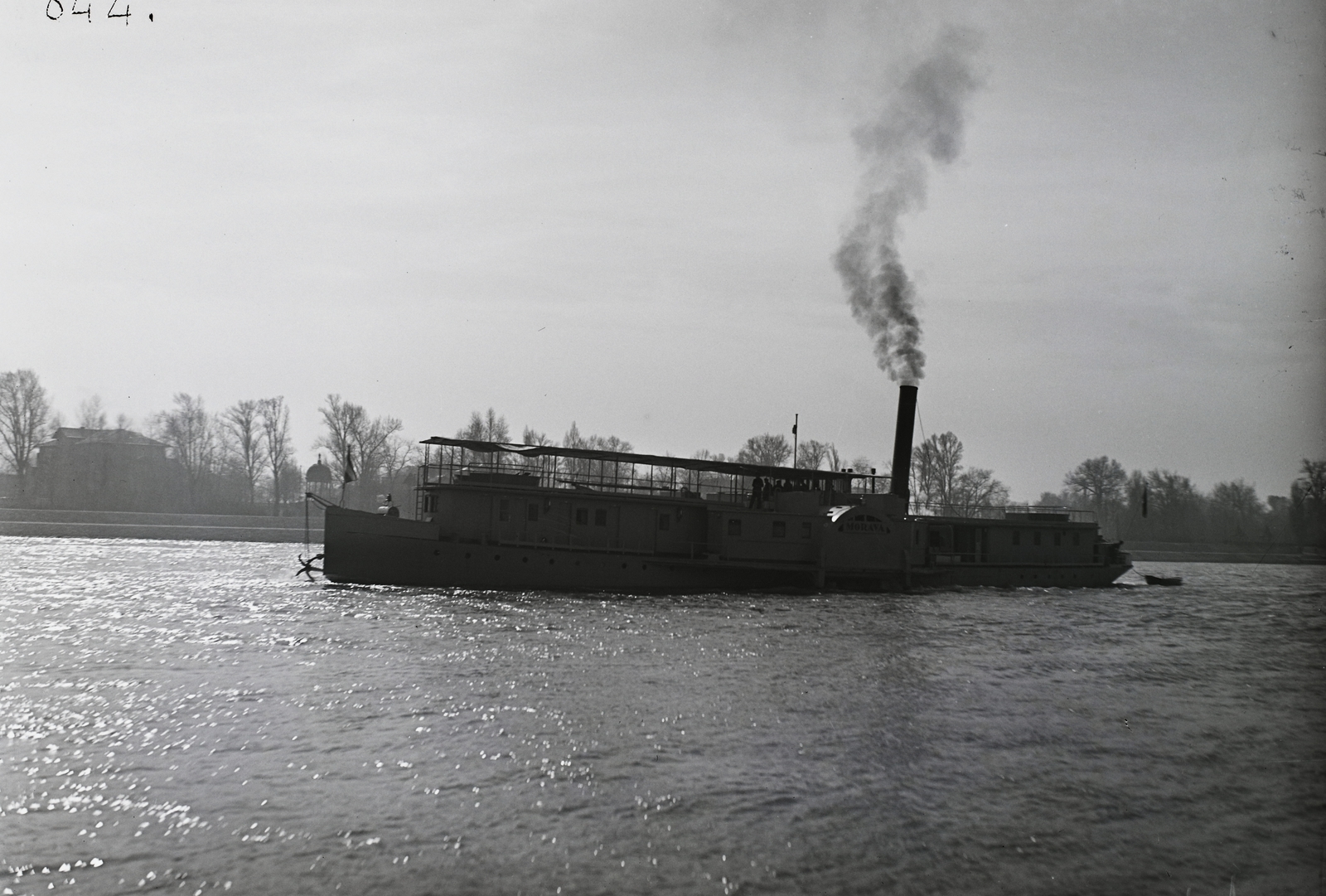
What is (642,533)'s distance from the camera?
40.7 metres

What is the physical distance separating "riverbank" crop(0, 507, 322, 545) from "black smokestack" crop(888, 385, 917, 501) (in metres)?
51.1

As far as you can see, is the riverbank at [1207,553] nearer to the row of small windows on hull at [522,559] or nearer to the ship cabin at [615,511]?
the ship cabin at [615,511]

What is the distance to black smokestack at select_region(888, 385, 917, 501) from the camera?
47062 millimetres

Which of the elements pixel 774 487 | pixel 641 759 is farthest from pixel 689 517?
pixel 641 759

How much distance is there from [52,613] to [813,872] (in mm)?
28354

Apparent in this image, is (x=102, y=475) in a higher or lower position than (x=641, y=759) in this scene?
higher

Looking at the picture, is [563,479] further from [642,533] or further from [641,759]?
[641,759]

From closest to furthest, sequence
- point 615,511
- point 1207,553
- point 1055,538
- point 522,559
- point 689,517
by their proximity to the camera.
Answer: point 522,559
point 615,511
point 689,517
point 1055,538
point 1207,553

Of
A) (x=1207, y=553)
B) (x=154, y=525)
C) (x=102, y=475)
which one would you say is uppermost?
(x=102, y=475)

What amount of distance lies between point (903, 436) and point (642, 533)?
15.4m

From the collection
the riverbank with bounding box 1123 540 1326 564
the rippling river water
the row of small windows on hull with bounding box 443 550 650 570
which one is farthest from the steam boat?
the riverbank with bounding box 1123 540 1326 564

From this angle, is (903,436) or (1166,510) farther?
(1166,510)

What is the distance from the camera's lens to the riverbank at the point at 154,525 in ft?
249

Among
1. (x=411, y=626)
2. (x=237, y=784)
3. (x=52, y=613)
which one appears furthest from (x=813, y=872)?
(x=52, y=613)
